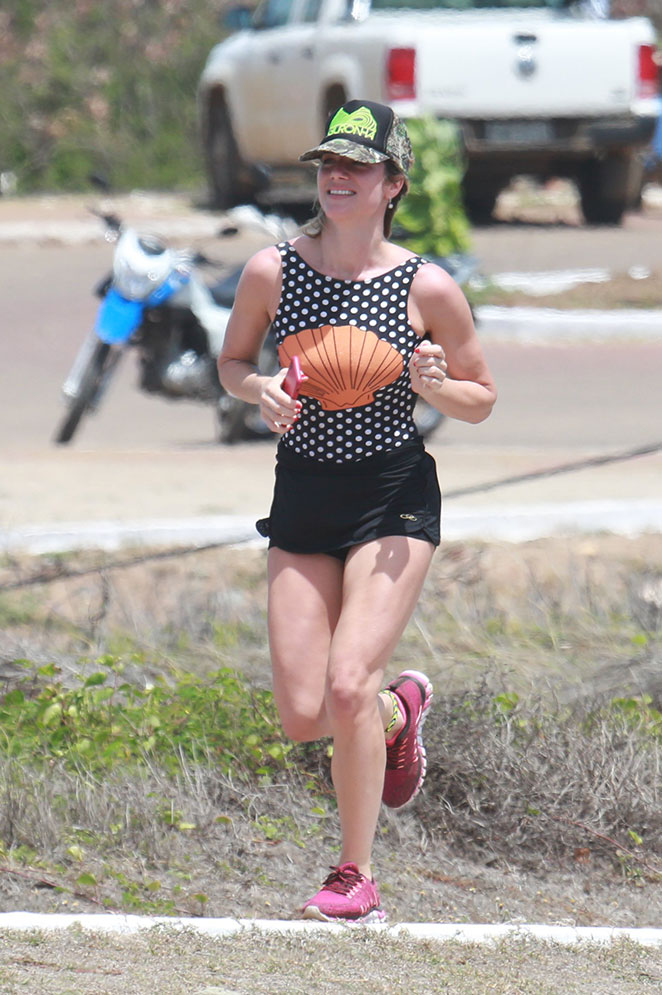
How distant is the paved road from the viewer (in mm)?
8375

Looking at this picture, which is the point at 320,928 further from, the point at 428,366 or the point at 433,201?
the point at 433,201

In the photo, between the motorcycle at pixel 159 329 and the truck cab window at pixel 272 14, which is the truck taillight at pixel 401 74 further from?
the motorcycle at pixel 159 329

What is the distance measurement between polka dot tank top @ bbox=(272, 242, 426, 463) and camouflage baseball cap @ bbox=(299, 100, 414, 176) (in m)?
0.26

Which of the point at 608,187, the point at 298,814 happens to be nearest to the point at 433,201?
the point at 608,187

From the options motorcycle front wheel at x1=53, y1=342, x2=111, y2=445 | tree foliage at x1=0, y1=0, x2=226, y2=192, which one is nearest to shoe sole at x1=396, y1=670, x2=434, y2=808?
motorcycle front wheel at x1=53, y1=342, x2=111, y2=445

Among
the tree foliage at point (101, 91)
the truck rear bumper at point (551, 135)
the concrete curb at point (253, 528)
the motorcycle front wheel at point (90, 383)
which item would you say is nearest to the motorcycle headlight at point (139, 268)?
the motorcycle front wheel at point (90, 383)

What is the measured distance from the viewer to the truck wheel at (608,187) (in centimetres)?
1698

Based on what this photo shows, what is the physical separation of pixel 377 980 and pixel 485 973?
24 cm

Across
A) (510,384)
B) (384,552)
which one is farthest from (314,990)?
(510,384)

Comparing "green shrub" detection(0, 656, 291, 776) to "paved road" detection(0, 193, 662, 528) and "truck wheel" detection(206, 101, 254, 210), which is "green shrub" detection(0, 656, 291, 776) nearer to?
"paved road" detection(0, 193, 662, 528)

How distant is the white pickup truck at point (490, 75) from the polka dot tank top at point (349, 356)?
10977 millimetres

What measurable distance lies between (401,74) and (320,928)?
472 inches

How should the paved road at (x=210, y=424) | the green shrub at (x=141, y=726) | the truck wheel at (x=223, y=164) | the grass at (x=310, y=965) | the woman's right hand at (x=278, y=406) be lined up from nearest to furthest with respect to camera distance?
1. the grass at (x=310, y=965)
2. the woman's right hand at (x=278, y=406)
3. the green shrub at (x=141, y=726)
4. the paved road at (x=210, y=424)
5. the truck wheel at (x=223, y=164)

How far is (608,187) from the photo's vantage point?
17.3 meters
